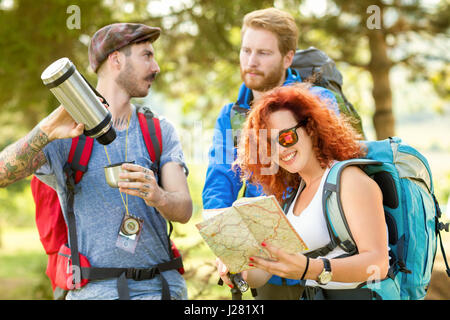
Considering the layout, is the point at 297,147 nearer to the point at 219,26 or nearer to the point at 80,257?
the point at 80,257

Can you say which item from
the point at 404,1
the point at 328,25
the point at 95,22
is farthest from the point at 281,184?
the point at 404,1

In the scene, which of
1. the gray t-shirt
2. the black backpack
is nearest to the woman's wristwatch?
the gray t-shirt

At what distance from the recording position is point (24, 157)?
2.68 m

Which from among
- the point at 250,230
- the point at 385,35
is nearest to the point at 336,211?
the point at 250,230

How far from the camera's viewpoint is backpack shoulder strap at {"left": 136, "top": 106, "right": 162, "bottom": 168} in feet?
9.87

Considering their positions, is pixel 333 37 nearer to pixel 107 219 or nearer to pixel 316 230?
pixel 107 219

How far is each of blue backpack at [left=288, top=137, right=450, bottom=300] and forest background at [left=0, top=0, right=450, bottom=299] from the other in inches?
107

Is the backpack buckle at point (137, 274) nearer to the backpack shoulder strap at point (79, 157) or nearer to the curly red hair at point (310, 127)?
the backpack shoulder strap at point (79, 157)

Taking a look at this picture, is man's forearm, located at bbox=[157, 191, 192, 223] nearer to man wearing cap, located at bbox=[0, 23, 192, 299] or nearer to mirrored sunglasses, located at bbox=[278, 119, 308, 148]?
man wearing cap, located at bbox=[0, 23, 192, 299]

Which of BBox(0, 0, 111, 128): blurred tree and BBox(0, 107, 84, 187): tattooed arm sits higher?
BBox(0, 0, 111, 128): blurred tree

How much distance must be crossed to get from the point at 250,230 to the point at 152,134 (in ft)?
3.85

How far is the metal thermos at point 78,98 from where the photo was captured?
238cm

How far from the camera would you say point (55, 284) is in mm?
3014

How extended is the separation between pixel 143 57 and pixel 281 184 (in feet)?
3.83
